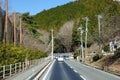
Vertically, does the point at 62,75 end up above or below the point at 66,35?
below

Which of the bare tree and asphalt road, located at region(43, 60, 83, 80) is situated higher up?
the bare tree

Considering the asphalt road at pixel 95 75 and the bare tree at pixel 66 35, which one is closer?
the asphalt road at pixel 95 75

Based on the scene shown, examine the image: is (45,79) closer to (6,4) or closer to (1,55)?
(1,55)

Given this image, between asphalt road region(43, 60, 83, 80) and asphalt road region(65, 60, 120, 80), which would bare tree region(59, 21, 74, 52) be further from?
asphalt road region(43, 60, 83, 80)

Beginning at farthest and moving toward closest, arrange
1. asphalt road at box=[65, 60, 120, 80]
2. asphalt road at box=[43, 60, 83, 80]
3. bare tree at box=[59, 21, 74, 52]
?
bare tree at box=[59, 21, 74, 52] < asphalt road at box=[43, 60, 83, 80] < asphalt road at box=[65, 60, 120, 80]

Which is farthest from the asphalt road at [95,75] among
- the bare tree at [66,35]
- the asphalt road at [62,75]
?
the bare tree at [66,35]

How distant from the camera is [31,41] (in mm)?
107188

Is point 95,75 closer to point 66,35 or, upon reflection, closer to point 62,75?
point 62,75

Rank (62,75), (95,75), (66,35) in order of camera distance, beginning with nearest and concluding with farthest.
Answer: (95,75) → (62,75) → (66,35)

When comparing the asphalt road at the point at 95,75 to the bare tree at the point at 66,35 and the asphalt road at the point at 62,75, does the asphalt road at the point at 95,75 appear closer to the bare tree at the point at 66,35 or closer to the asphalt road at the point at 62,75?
the asphalt road at the point at 62,75

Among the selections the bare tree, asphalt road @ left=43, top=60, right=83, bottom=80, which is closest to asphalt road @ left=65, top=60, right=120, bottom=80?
asphalt road @ left=43, top=60, right=83, bottom=80

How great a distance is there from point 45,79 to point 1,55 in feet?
13.1

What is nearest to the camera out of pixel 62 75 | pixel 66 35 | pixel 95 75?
pixel 95 75

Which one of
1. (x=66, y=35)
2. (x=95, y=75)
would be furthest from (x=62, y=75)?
(x=66, y=35)
